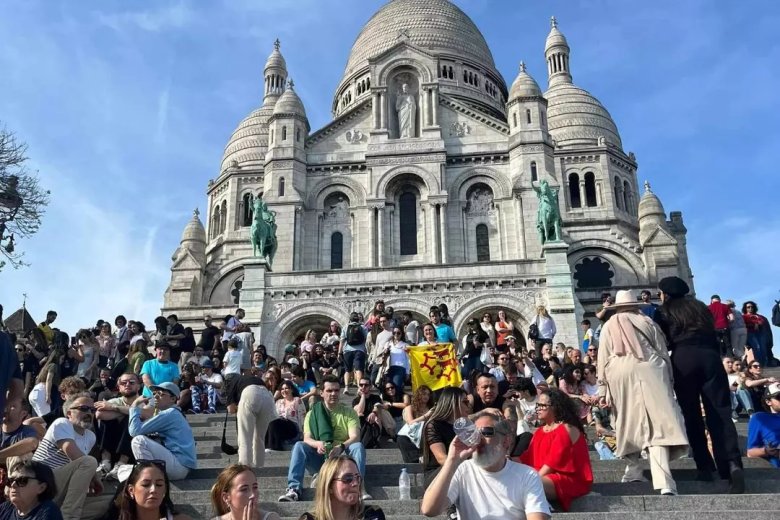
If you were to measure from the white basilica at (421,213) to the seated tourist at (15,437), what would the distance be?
55.7 feet

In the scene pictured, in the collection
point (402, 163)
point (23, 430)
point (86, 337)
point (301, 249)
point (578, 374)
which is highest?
point (402, 163)

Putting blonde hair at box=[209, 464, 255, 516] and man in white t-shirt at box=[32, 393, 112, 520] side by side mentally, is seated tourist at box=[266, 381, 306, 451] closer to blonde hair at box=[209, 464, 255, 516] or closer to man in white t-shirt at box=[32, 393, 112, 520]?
man in white t-shirt at box=[32, 393, 112, 520]

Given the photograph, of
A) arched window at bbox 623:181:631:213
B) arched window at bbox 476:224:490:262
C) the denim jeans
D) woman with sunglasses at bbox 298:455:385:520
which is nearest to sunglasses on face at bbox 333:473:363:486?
woman with sunglasses at bbox 298:455:385:520

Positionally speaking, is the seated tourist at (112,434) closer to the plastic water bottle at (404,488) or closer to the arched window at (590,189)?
the plastic water bottle at (404,488)

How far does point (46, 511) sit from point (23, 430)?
213cm

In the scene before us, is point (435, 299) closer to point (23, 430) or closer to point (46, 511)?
point (23, 430)

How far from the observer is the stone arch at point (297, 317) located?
24766 mm

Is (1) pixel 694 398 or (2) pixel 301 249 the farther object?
(2) pixel 301 249

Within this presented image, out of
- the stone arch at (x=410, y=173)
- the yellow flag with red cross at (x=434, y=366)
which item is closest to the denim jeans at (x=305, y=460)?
the yellow flag with red cross at (x=434, y=366)

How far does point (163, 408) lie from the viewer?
27.9ft

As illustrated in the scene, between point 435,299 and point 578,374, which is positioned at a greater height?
point 435,299

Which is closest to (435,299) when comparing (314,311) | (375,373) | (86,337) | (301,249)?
(314,311)

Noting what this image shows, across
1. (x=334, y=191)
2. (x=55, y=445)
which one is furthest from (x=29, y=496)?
(x=334, y=191)

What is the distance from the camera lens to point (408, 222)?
31.1m
